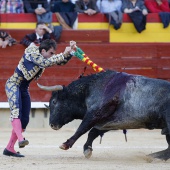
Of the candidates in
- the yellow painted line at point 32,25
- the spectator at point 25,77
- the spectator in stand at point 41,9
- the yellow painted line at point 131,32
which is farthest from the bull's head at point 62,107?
the yellow painted line at point 131,32

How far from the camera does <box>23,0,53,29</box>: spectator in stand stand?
11195mm

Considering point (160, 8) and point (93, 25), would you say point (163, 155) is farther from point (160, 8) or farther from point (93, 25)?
point (160, 8)

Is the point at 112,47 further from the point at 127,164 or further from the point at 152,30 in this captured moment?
the point at 127,164

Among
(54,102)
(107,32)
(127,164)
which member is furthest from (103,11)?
(127,164)

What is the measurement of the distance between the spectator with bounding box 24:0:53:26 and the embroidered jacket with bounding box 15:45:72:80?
391 cm

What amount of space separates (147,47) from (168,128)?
4.58 meters

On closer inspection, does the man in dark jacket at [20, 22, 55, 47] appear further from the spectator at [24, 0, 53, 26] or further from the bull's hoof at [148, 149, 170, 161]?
the bull's hoof at [148, 149, 170, 161]

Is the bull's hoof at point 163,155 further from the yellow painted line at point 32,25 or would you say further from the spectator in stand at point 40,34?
the yellow painted line at point 32,25

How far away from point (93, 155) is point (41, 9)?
4.14 metres

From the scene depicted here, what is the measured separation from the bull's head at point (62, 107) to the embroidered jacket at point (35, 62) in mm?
328

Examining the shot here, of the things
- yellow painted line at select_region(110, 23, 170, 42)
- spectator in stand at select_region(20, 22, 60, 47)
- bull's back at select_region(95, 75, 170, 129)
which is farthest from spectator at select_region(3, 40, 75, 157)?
yellow painted line at select_region(110, 23, 170, 42)

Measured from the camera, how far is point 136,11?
11.3m

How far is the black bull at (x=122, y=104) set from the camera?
6.98 meters

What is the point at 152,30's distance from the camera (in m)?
11.6
